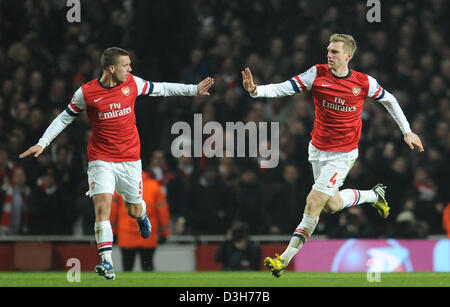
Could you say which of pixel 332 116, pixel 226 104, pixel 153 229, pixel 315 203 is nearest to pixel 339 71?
pixel 332 116

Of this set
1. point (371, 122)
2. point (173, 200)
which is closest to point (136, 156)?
point (173, 200)

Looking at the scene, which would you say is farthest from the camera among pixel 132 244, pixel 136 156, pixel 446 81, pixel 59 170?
pixel 446 81

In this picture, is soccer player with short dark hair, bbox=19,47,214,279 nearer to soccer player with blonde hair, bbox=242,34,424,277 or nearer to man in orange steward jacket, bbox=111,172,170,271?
soccer player with blonde hair, bbox=242,34,424,277

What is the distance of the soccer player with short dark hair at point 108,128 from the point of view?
10.4 m

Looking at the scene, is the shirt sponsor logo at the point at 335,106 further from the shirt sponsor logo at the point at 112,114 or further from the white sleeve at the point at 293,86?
the shirt sponsor logo at the point at 112,114

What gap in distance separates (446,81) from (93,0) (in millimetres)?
6535

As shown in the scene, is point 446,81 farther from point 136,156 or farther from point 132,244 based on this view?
point 136,156

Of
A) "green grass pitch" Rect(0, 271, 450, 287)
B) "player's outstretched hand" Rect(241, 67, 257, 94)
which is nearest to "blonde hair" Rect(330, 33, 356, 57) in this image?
"player's outstretched hand" Rect(241, 67, 257, 94)


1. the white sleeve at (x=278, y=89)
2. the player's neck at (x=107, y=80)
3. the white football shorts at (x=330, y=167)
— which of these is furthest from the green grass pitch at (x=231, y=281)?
the player's neck at (x=107, y=80)

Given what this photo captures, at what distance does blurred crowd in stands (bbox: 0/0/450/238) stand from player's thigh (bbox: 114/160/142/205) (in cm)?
363

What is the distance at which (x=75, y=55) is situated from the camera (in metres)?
17.5

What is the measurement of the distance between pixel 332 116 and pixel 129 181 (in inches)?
90.2

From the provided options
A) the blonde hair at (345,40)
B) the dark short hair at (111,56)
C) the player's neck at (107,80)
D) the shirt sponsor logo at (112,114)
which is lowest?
the shirt sponsor logo at (112,114)

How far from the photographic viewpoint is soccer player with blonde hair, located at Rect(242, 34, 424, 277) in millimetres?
10492
